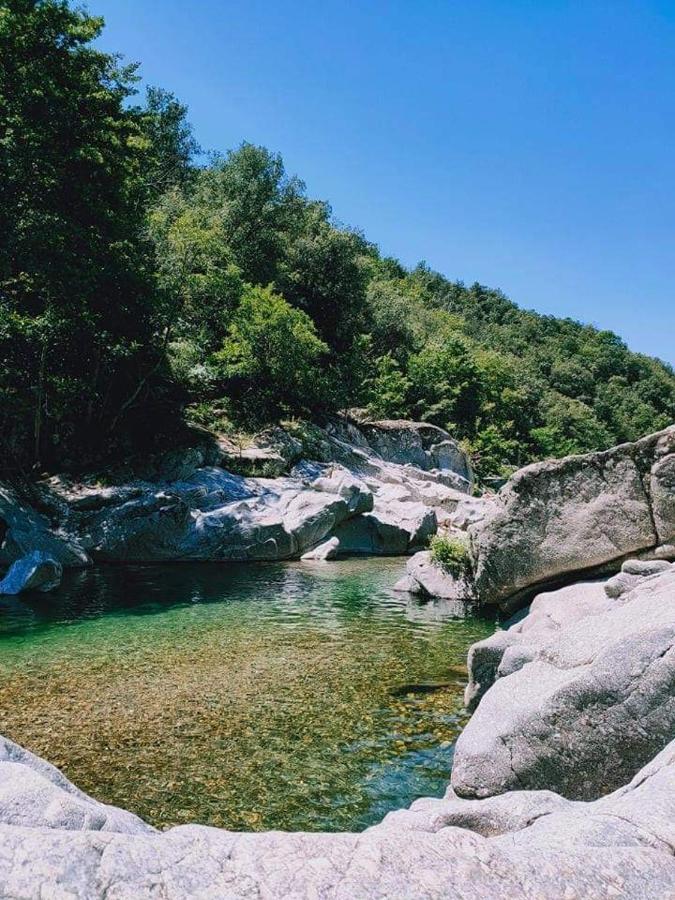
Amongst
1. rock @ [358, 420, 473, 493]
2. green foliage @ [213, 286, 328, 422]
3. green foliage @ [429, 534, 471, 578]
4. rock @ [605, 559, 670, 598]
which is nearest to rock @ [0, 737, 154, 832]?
rock @ [605, 559, 670, 598]

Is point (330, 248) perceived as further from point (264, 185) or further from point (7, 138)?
point (7, 138)

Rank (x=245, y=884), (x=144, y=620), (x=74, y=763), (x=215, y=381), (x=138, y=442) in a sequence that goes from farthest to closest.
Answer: (x=215, y=381) → (x=138, y=442) → (x=144, y=620) → (x=74, y=763) → (x=245, y=884)

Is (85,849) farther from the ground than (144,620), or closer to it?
farther from the ground

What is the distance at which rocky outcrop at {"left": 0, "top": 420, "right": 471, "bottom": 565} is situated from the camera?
27.8 meters

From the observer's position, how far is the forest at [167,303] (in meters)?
24.4

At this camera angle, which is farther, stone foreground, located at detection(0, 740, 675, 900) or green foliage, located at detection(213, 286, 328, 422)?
green foliage, located at detection(213, 286, 328, 422)

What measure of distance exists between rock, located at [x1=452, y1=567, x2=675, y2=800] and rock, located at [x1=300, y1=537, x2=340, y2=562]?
22.6 meters

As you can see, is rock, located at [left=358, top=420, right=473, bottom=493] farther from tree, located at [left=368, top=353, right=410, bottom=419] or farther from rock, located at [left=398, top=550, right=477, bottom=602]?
rock, located at [left=398, top=550, right=477, bottom=602]

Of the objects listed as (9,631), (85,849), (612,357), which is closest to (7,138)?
(9,631)

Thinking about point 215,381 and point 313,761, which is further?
point 215,381

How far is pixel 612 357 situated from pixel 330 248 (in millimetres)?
75898

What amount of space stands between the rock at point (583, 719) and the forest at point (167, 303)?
23.3 meters

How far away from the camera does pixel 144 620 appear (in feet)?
58.7

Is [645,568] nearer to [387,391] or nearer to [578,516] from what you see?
[578,516]
